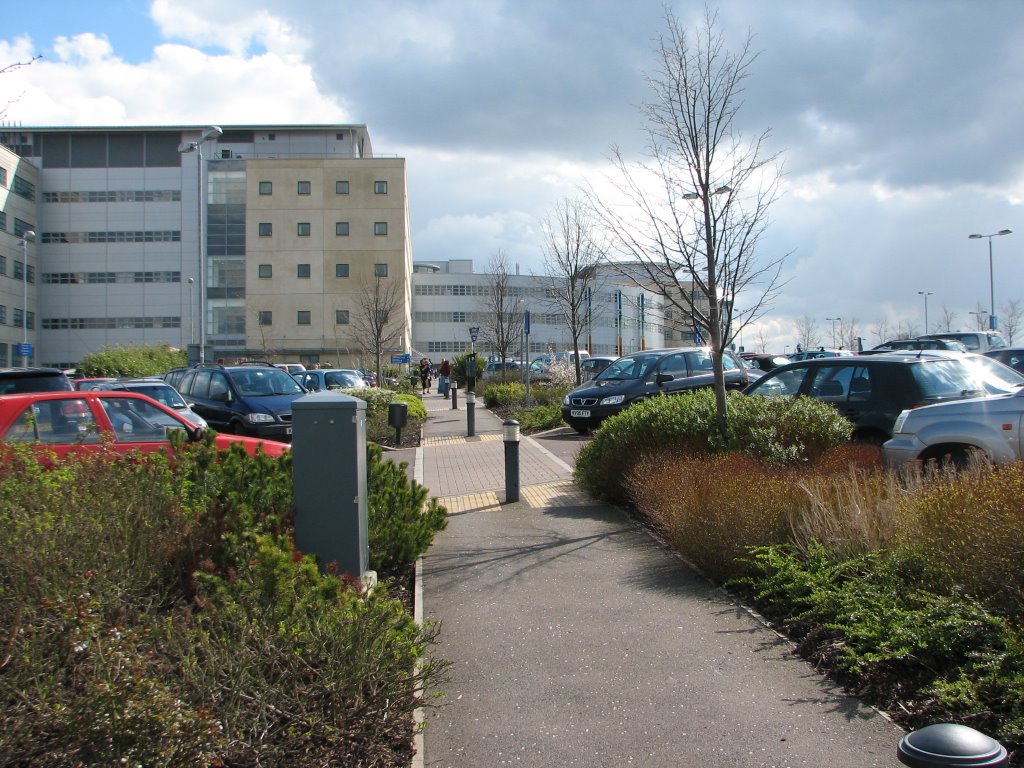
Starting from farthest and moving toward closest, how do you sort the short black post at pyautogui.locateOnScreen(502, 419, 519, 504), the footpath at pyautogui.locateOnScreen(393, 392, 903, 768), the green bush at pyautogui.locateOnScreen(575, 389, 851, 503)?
the short black post at pyautogui.locateOnScreen(502, 419, 519, 504) < the green bush at pyautogui.locateOnScreen(575, 389, 851, 503) < the footpath at pyautogui.locateOnScreen(393, 392, 903, 768)

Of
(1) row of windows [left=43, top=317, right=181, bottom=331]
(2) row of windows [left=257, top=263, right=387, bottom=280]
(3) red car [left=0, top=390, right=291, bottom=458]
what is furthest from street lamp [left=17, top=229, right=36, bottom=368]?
(3) red car [left=0, top=390, right=291, bottom=458]

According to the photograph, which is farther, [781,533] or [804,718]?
[781,533]

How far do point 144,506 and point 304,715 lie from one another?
1994 millimetres

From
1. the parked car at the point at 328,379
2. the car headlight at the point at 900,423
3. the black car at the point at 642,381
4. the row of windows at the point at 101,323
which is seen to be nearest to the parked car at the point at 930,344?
the black car at the point at 642,381

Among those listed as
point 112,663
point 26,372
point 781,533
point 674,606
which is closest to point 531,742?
point 112,663

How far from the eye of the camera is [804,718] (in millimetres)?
4035

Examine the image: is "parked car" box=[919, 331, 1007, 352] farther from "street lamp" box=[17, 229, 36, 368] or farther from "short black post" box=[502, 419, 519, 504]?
"street lamp" box=[17, 229, 36, 368]

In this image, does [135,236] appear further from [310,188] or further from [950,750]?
[950,750]

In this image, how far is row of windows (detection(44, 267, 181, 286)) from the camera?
2753 inches

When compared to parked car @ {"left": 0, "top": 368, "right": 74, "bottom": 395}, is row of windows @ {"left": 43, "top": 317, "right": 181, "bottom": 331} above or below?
above

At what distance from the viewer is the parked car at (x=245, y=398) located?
56.4ft

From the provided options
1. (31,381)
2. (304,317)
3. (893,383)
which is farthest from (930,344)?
(304,317)

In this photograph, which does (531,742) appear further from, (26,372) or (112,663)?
(26,372)

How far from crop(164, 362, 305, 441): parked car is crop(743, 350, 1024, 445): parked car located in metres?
10.1
